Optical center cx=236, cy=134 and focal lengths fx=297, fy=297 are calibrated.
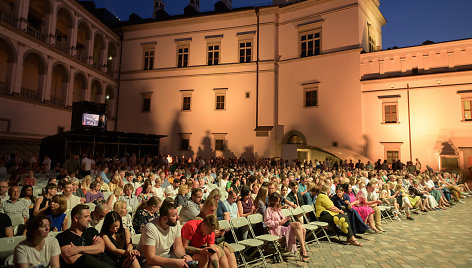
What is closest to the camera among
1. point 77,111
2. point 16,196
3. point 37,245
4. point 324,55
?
point 37,245

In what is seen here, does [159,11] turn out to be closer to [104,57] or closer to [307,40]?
[104,57]

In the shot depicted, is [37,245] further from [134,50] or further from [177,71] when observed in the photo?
[134,50]

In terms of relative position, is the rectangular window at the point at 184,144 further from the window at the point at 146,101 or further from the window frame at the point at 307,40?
the window frame at the point at 307,40

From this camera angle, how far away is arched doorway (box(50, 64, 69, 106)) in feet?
72.2

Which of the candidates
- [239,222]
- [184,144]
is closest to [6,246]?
[239,222]

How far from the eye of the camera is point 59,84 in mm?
24438

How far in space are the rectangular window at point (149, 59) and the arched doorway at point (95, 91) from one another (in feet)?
14.8

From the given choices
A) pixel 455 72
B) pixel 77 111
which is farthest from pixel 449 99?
pixel 77 111

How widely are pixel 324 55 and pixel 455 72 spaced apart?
26.9 ft

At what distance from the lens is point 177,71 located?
26.9m

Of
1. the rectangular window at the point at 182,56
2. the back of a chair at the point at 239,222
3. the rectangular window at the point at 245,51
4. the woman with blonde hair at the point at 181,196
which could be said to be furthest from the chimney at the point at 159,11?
the back of a chair at the point at 239,222

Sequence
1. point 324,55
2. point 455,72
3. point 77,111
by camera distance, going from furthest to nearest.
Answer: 1. point 324,55
2. point 77,111
3. point 455,72

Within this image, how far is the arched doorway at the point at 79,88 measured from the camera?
2430 cm

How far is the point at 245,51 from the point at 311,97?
690 centimetres
